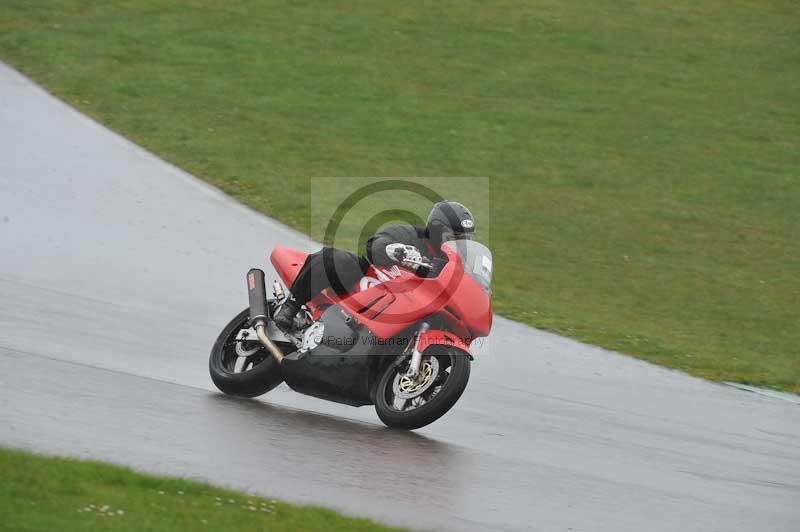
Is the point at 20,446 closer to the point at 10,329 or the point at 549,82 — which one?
the point at 10,329

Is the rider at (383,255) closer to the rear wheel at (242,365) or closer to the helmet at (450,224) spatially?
the helmet at (450,224)

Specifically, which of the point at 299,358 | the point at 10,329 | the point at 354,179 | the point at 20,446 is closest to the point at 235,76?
the point at 354,179

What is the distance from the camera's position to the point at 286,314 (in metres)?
8.73

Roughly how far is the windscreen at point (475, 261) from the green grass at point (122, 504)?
2.54m

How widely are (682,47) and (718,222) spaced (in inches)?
389

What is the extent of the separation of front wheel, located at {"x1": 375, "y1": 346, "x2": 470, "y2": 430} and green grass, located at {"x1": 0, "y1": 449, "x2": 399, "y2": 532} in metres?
1.80

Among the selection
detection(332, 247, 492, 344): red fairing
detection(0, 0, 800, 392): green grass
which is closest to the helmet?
detection(332, 247, 492, 344): red fairing

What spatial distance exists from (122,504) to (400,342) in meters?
2.81

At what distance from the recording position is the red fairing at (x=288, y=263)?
29.3 ft

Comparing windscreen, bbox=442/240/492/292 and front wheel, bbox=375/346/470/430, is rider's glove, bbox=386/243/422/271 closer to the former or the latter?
windscreen, bbox=442/240/492/292

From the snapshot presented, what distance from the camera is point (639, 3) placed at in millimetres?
28781

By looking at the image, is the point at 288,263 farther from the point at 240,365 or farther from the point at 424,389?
the point at 424,389

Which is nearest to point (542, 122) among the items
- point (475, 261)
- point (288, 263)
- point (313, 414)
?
point (288, 263)

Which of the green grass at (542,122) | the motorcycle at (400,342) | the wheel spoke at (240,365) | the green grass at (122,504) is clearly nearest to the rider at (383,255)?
the motorcycle at (400,342)
